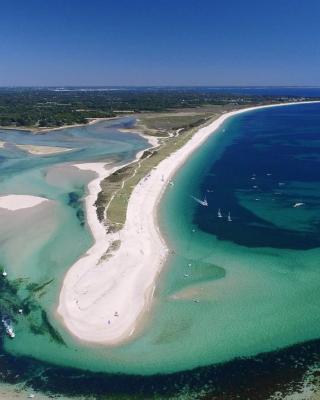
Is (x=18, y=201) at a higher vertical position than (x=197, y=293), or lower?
higher

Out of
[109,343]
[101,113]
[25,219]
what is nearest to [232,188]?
[25,219]

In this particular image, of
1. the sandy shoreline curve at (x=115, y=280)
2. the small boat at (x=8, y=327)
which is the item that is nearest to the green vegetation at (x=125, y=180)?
the sandy shoreline curve at (x=115, y=280)

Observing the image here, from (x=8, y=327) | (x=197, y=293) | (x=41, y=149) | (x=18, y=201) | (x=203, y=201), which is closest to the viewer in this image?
(x=8, y=327)

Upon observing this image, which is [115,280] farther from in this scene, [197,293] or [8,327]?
[8,327]

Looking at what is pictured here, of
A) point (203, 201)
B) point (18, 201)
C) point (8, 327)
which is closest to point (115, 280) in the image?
point (8, 327)

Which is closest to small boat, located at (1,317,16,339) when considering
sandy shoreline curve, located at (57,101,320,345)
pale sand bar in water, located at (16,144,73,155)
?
sandy shoreline curve, located at (57,101,320,345)

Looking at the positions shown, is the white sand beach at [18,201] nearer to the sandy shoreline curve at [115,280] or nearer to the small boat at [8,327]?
the sandy shoreline curve at [115,280]

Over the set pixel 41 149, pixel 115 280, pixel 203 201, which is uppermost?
pixel 41 149

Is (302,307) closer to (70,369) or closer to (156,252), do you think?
(156,252)
